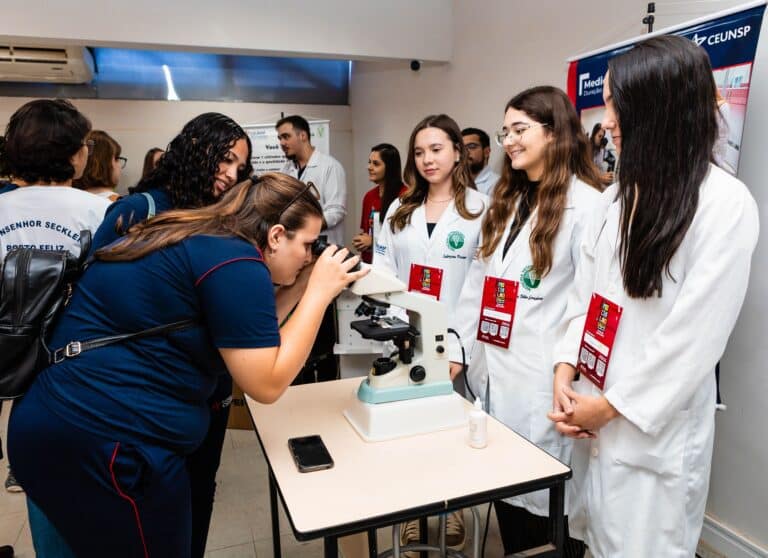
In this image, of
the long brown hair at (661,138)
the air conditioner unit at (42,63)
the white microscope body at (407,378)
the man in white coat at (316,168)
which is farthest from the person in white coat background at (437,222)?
the air conditioner unit at (42,63)

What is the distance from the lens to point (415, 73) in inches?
172

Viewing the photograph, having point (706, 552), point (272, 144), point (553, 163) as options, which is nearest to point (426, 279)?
point (553, 163)

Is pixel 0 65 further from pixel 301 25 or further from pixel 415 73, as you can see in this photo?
pixel 415 73

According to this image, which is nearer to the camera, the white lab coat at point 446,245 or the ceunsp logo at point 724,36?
the ceunsp logo at point 724,36

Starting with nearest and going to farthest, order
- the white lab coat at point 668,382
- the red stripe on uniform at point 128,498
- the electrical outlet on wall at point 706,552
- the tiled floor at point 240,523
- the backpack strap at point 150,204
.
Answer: the red stripe on uniform at point 128,498 → the white lab coat at point 668,382 → the backpack strap at point 150,204 → the electrical outlet on wall at point 706,552 → the tiled floor at point 240,523

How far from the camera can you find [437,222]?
204cm

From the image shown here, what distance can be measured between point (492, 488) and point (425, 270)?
1.07 meters

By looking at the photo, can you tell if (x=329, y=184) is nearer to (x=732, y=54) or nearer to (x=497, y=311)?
(x=497, y=311)

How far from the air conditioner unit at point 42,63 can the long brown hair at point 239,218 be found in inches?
173

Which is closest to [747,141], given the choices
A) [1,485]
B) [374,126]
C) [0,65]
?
[1,485]

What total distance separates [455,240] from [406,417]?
88cm

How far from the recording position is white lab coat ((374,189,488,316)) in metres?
1.96

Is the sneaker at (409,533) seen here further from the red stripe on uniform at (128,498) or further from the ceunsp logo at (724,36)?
the ceunsp logo at (724,36)

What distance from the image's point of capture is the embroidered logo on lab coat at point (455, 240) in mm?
1962
